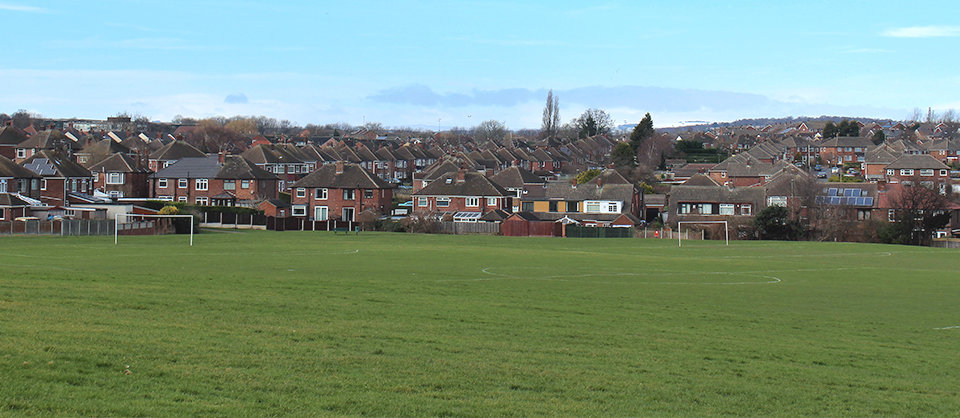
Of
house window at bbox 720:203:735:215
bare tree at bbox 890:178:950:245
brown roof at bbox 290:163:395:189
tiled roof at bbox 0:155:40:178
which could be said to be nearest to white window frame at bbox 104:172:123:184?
brown roof at bbox 290:163:395:189

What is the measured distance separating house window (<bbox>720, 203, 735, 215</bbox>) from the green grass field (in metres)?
57.0

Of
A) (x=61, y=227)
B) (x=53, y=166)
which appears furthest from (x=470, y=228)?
(x=53, y=166)

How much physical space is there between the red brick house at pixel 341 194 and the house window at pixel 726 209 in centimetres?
3454

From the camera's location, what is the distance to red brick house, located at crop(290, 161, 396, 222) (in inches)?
3578

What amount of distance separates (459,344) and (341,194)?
2999 inches

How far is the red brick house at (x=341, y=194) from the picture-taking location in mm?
90875

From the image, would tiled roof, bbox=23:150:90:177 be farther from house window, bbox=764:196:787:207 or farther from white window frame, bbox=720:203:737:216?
house window, bbox=764:196:787:207

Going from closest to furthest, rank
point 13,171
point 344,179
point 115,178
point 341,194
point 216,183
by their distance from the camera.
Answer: point 13,171
point 341,194
point 344,179
point 216,183
point 115,178

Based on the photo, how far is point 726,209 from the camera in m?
90.4

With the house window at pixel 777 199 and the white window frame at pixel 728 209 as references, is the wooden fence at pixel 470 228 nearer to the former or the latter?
the white window frame at pixel 728 209

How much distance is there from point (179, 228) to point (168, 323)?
51630 mm

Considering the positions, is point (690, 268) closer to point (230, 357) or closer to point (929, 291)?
point (929, 291)

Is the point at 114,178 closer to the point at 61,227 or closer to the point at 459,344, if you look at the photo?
the point at 61,227

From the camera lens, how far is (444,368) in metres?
14.0
